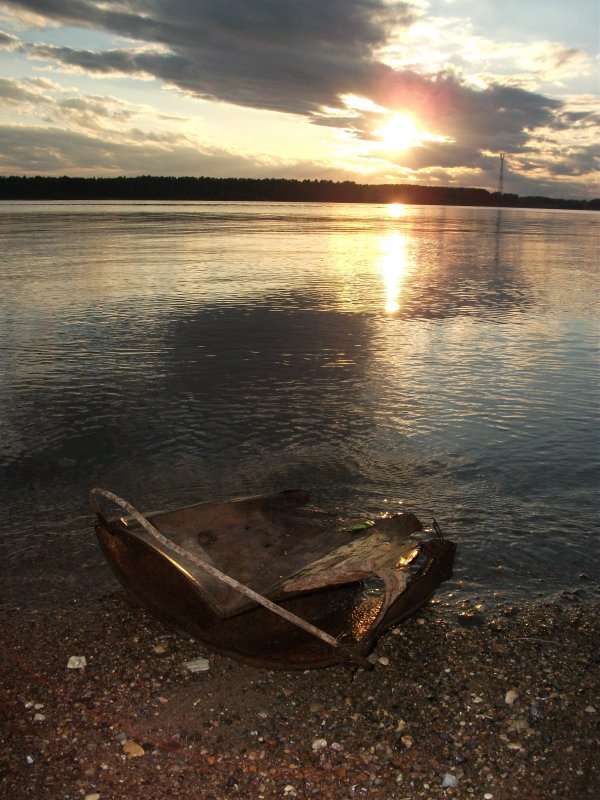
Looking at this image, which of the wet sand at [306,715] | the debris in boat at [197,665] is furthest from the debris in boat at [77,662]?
the debris in boat at [197,665]

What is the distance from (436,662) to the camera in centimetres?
431

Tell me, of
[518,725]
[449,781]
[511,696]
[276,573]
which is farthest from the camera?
[276,573]

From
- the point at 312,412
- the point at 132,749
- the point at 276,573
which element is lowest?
the point at 132,749

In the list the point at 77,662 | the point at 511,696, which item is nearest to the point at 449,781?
the point at 511,696

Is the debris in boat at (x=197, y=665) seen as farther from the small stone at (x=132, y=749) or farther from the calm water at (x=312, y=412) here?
the calm water at (x=312, y=412)

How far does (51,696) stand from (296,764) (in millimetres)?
1535

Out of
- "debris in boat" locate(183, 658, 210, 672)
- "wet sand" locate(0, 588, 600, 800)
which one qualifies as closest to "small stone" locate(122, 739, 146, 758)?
"wet sand" locate(0, 588, 600, 800)

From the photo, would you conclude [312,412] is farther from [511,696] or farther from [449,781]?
[449,781]

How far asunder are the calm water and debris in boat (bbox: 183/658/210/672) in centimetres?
113

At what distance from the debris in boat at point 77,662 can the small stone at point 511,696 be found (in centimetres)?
259

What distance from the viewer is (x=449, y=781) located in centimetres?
343

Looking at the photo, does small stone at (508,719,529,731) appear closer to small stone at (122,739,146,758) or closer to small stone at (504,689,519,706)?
small stone at (504,689,519,706)

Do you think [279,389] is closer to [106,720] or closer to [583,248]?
[106,720]

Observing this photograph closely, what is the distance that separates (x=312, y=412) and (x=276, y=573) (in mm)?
4324
